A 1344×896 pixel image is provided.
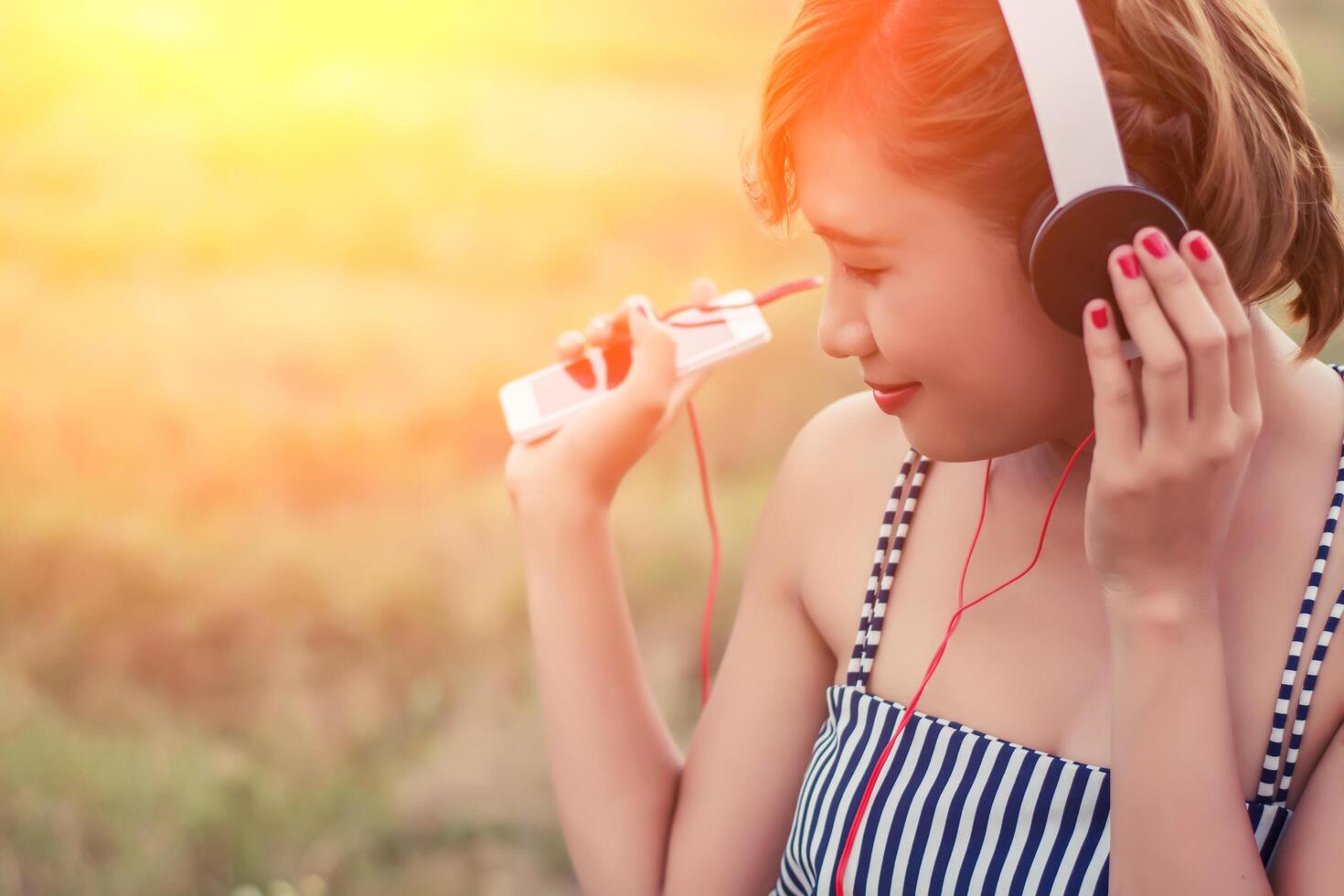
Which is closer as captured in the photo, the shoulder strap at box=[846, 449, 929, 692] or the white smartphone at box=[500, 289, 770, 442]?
the shoulder strap at box=[846, 449, 929, 692]

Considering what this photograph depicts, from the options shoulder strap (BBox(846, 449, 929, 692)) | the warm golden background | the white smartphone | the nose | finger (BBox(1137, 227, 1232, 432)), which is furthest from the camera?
the warm golden background

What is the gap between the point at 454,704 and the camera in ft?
4.16

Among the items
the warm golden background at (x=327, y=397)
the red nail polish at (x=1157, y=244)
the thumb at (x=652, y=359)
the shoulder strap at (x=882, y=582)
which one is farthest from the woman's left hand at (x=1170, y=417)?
the warm golden background at (x=327, y=397)

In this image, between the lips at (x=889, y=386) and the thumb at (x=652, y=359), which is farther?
the thumb at (x=652, y=359)

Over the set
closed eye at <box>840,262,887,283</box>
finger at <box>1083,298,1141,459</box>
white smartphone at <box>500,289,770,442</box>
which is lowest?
finger at <box>1083,298,1141,459</box>

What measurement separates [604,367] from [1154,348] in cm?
46

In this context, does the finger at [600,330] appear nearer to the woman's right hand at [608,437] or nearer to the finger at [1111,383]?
the woman's right hand at [608,437]

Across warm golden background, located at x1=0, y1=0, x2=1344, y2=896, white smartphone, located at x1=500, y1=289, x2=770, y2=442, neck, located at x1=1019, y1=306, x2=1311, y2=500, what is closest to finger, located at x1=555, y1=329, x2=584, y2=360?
white smartphone, located at x1=500, y1=289, x2=770, y2=442

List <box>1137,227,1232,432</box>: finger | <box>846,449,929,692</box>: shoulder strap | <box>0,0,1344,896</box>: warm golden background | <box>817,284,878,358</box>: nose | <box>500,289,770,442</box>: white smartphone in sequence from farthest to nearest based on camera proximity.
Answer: <box>0,0,1344,896</box>: warm golden background → <box>500,289,770,442</box>: white smartphone → <box>846,449,929,692</box>: shoulder strap → <box>817,284,878,358</box>: nose → <box>1137,227,1232,432</box>: finger

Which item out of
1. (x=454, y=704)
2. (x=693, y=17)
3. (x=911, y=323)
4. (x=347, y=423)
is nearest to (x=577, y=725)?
(x=911, y=323)

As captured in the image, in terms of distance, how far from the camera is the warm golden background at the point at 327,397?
122 centimetres

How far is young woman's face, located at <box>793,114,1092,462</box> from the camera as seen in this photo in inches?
22.5

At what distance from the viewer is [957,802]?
650mm

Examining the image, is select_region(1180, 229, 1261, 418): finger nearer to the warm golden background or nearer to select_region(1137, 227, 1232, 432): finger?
select_region(1137, 227, 1232, 432): finger
